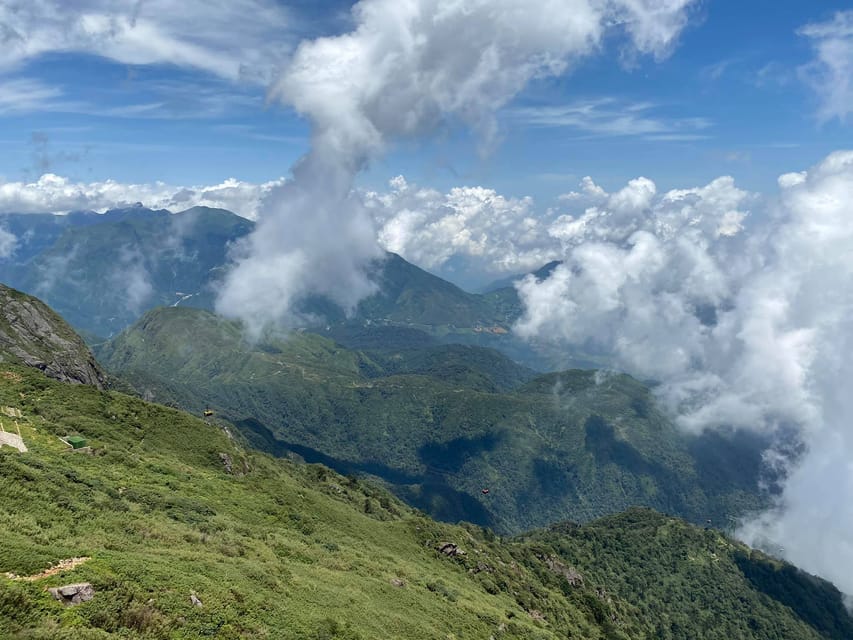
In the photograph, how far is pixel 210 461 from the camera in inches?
4843

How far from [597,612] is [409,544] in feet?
304

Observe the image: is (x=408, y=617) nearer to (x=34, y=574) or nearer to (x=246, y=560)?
(x=246, y=560)

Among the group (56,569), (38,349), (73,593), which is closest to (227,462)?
(56,569)

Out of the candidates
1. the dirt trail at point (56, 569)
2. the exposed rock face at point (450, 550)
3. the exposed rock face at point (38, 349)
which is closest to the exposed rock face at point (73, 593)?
the dirt trail at point (56, 569)

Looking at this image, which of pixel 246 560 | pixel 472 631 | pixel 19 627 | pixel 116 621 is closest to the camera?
pixel 19 627

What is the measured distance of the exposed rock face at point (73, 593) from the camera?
3331cm

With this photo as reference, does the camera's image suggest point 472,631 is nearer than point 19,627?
No

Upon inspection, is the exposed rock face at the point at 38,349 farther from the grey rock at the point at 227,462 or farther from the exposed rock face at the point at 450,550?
the exposed rock face at the point at 450,550

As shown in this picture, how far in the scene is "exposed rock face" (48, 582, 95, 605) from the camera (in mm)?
33312

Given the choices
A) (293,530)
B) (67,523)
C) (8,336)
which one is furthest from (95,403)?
(8,336)

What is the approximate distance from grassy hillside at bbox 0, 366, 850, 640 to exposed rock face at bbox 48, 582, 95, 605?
90 cm

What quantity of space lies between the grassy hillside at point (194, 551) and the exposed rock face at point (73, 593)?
2.96 ft

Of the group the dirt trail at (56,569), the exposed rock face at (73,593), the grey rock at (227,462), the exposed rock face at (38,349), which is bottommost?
the exposed rock face at (38,349)

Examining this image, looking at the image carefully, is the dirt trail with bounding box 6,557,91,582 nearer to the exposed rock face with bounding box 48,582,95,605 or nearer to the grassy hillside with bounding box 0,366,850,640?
the grassy hillside with bounding box 0,366,850,640
